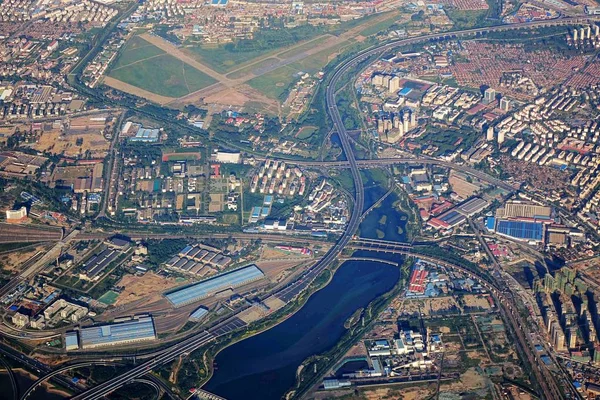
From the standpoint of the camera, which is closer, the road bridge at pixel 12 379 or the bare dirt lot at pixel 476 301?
the road bridge at pixel 12 379

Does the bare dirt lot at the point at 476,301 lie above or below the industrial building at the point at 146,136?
below

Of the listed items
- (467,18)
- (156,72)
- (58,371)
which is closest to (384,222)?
(58,371)

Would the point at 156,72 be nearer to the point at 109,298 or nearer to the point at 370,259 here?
the point at 109,298

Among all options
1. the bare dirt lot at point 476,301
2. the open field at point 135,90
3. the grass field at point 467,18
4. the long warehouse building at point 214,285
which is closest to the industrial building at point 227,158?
the open field at point 135,90

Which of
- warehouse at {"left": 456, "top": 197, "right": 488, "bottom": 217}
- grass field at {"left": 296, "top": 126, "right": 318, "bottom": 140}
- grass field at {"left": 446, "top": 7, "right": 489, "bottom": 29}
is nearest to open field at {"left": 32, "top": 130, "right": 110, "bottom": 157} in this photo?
grass field at {"left": 296, "top": 126, "right": 318, "bottom": 140}

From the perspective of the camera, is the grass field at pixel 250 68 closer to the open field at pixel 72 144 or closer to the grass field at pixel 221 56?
the grass field at pixel 221 56
